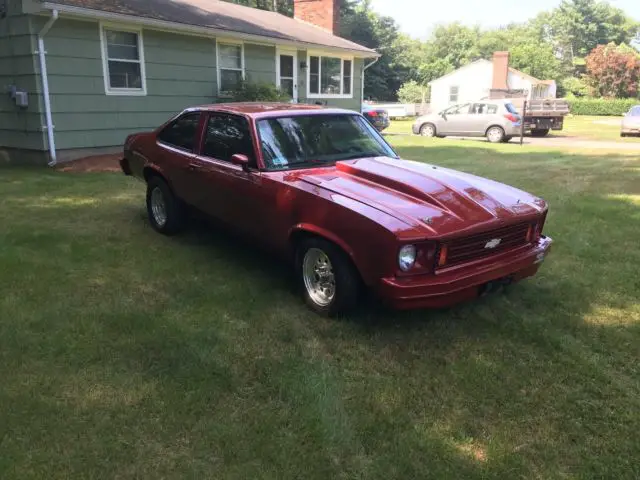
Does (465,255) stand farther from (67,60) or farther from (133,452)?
(67,60)

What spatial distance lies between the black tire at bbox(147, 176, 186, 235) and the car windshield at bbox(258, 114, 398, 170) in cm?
166

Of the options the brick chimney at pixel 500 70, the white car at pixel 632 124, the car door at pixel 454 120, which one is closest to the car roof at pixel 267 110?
the car door at pixel 454 120

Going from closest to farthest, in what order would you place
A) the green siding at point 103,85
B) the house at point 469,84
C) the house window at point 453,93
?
the green siding at point 103,85
the house at point 469,84
the house window at point 453,93

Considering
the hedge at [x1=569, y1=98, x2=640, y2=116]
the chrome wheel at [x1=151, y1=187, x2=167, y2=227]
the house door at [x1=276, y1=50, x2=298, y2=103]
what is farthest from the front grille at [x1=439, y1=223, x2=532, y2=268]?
the hedge at [x1=569, y1=98, x2=640, y2=116]

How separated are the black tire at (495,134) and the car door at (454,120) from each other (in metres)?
1.17

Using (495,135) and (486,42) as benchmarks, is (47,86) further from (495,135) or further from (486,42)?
(486,42)

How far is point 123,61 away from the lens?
12.0 m

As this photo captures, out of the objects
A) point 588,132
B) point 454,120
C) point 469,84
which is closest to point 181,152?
point 454,120

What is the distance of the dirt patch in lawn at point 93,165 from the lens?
10719mm

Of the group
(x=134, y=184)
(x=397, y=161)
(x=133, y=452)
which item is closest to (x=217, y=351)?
(x=133, y=452)

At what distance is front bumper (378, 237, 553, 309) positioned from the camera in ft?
11.5

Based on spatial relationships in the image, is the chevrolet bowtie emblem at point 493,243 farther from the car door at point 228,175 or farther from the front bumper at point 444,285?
the car door at point 228,175

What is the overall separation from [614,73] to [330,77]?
150 feet

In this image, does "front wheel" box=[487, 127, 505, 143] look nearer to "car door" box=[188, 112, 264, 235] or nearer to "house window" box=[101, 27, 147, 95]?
"house window" box=[101, 27, 147, 95]
